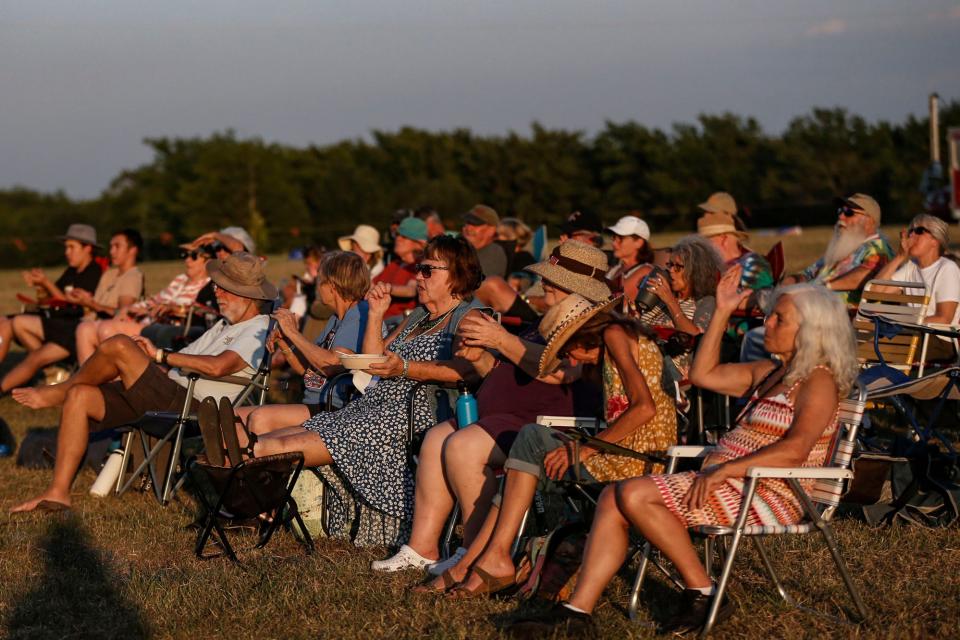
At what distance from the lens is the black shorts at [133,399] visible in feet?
20.9

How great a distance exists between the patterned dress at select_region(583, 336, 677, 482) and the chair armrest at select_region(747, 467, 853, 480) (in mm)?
664

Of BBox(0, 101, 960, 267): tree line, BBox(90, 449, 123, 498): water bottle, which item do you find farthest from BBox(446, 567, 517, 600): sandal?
BBox(0, 101, 960, 267): tree line

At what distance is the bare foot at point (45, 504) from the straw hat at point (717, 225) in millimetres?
3953

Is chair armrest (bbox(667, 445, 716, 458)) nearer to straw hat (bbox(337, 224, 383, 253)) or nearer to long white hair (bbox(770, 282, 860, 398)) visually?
long white hair (bbox(770, 282, 860, 398))

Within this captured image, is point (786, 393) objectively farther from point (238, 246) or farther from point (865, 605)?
point (238, 246)

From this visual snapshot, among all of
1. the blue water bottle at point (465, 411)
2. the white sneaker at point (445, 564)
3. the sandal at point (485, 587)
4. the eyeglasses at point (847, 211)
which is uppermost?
the eyeglasses at point (847, 211)

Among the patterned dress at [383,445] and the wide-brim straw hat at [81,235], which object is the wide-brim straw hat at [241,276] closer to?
the patterned dress at [383,445]

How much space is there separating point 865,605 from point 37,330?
805cm

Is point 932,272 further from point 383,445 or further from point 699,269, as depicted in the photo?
point 383,445

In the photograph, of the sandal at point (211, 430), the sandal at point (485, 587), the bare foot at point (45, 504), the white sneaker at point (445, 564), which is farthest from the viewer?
the bare foot at point (45, 504)

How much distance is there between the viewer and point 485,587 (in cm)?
425

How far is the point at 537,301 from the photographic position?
8.38 meters

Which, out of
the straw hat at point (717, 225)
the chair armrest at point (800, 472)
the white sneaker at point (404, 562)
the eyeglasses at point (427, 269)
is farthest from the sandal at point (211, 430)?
the straw hat at point (717, 225)

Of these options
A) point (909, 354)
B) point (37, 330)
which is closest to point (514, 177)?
point (37, 330)
